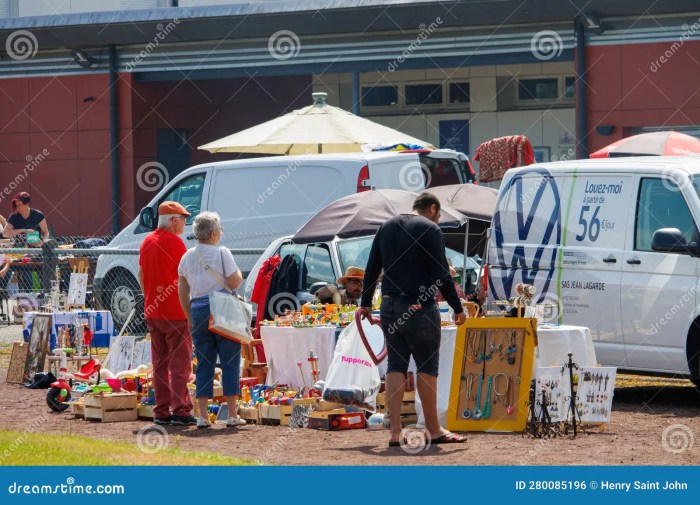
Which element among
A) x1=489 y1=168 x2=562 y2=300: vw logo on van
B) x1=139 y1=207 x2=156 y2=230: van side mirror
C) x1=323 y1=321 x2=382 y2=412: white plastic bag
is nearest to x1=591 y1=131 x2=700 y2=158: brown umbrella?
x1=489 y1=168 x2=562 y2=300: vw logo on van

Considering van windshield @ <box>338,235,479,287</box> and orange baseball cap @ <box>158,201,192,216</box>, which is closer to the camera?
orange baseball cap @ <box>158,201,192,216</box>

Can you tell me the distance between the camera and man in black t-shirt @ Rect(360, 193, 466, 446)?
991 cm

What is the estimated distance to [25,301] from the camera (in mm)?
19094

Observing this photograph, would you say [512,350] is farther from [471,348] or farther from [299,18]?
[299,18]

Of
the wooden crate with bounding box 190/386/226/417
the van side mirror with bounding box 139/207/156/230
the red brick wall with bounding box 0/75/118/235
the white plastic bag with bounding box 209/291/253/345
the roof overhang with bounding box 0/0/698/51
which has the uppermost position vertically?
the roof overhang with bounding box 0/0/698/51

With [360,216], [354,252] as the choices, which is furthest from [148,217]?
[360,216]

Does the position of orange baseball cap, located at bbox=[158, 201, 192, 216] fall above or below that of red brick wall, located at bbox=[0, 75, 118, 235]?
below

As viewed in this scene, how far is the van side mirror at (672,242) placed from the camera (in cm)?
1178

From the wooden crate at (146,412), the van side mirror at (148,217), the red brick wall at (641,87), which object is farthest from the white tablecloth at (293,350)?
the red brick wall at (641,87)

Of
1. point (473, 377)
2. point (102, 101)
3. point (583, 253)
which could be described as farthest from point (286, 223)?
point (102, 101)

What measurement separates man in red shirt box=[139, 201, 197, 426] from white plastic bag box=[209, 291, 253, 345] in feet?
1.60

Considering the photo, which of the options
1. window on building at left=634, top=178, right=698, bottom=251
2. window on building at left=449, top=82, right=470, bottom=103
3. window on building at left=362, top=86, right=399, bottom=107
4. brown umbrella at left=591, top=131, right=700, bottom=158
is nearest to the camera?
window on building at left=634, top=178, right=698, bottom=251

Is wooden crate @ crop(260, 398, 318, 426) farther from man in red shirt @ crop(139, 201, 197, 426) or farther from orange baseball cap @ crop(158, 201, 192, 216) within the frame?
orange baseball cap @ crop(158, 201, 192, 216)

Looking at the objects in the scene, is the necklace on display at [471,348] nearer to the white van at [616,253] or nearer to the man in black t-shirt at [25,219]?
the white van at [616,253]
